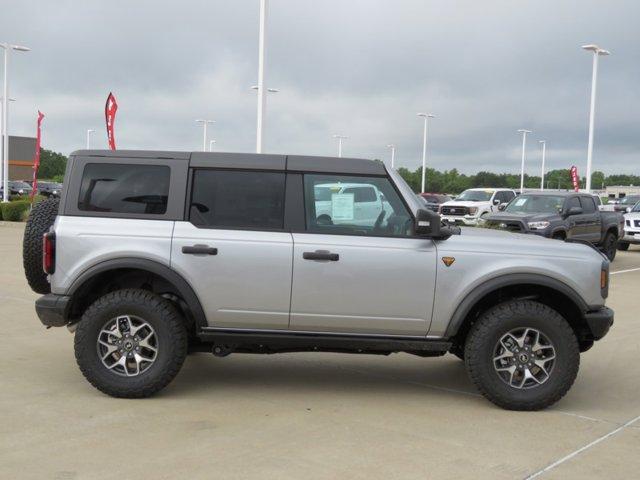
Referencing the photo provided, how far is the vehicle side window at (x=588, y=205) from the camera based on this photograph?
1770cm

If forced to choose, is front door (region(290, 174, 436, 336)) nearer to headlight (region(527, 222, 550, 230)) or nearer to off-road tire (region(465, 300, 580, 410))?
off-road tire (region(465, 300, 580, 410))

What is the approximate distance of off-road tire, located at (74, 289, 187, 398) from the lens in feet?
18.0

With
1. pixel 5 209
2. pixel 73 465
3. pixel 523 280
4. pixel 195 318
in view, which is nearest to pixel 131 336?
pixel 195 318

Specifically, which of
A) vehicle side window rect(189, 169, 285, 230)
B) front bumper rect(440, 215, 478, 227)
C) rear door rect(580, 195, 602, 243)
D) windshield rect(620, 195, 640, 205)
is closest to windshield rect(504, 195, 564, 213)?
rear door rect(580, 195, 602, 243)

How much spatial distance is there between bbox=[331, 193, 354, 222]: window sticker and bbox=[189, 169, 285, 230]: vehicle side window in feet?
1.25

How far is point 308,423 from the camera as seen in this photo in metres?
5.09

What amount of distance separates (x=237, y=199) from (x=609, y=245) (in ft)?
49.6

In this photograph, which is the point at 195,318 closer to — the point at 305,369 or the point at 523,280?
the point at 305,369

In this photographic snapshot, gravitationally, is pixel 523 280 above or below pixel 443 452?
above

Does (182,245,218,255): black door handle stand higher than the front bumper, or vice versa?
the front bumper

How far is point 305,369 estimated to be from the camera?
6734 millimetres

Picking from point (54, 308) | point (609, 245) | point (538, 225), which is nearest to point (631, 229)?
point (609, 245)

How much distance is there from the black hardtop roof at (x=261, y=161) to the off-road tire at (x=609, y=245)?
14.2 metres

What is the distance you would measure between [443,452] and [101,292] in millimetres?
2927
